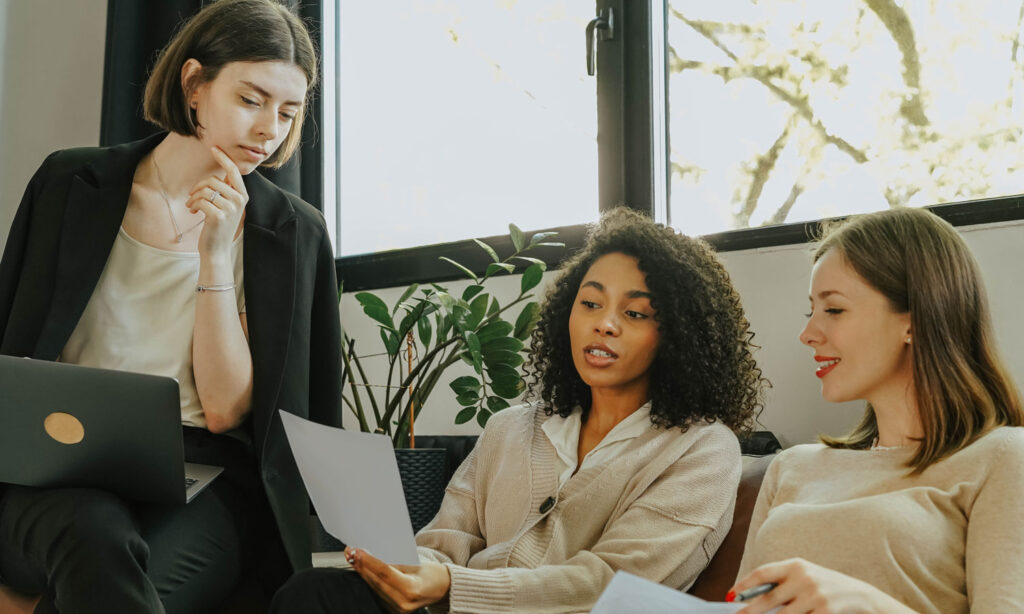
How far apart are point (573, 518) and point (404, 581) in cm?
29

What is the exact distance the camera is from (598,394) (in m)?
1.58

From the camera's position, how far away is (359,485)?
116 centimetres

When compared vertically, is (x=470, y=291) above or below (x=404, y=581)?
above

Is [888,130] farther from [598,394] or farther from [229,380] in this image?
[229,380]

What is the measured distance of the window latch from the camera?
7.73 ft

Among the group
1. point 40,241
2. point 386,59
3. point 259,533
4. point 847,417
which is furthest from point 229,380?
point 386,59

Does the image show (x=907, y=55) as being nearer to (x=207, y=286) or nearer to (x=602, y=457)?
(x=602, y=457)

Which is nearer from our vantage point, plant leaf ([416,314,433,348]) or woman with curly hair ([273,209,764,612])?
woman with curly hair ([273,209,764,612])

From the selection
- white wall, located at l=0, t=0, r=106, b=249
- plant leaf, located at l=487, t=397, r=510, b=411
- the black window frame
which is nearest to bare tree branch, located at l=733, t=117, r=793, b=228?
the black window frame

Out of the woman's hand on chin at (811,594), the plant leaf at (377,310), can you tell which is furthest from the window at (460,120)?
the woman's hand on chin at (811,594)

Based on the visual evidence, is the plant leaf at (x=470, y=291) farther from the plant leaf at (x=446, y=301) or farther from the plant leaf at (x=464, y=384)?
the plant leaf at (x=464, y=384)

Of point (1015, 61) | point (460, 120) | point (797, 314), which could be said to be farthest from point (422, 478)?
point (1015, 61)

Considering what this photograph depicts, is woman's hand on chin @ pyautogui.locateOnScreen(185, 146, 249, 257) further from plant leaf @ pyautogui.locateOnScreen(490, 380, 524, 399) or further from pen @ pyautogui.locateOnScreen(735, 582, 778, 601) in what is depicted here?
pen @ pyautogui.locateOnScreen(735, 582, 778, 601)

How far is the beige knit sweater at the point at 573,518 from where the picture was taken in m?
1.26
